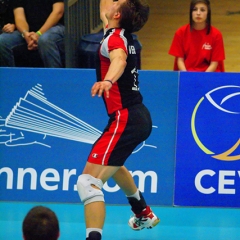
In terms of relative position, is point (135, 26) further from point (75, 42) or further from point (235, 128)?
point (75, 42)

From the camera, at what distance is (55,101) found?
6.02m

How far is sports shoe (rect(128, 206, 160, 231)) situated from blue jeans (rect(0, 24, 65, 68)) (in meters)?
2.50

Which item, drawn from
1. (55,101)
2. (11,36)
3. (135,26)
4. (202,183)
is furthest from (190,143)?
(11,36)

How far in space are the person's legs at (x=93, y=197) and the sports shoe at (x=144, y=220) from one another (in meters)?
0.73

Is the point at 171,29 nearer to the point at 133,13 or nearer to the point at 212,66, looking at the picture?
the point at 212,66

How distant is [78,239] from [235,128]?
189 cm

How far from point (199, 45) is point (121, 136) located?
268 centimetres

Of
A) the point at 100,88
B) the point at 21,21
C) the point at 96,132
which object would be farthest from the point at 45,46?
the point at 100,88

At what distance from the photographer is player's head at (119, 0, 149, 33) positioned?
4637 mm

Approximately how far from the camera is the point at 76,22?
7547 millimetres

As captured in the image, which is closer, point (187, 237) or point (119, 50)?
point (119, 50)

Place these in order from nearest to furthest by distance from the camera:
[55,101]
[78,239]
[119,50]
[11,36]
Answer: [119,50] → [78,239] → [55,101] → [11,36]

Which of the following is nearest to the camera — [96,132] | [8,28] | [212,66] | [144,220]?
[144,220]

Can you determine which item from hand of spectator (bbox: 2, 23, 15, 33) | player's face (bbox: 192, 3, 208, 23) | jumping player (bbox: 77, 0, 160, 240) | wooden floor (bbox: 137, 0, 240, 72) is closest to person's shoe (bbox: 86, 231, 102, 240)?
Answer: jumping player (bbox: 77, 0, 160, 240)
